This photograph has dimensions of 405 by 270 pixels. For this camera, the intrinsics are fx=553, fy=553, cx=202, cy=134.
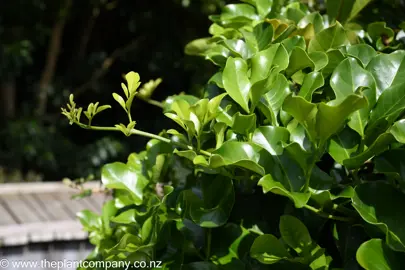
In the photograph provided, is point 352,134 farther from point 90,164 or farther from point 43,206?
point 90,164

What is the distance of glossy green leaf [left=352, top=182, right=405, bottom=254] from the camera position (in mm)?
539

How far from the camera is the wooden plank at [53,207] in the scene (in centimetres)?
295

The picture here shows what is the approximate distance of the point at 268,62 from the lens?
25.1 inches

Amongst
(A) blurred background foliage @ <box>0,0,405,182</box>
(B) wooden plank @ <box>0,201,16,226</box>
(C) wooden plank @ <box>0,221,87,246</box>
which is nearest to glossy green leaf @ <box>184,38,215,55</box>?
(C) wooden plank @ <box>0,221,87,246</box>

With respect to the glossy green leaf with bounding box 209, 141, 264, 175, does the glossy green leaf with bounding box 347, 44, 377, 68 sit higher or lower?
higher

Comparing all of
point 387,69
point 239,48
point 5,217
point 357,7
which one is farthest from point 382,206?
point 5,217

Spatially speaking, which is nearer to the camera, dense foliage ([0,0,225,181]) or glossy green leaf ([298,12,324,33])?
glossy green leaf ([298,12,324,33])

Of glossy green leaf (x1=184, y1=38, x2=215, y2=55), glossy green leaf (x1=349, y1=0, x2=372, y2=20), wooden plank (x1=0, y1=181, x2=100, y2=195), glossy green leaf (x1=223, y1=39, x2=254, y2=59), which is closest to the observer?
glossy green leaf (x1=223, y1=39, x2=254, y2=59)

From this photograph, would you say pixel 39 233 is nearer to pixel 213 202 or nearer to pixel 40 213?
pixel 40 213

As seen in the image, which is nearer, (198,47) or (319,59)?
(319,59)

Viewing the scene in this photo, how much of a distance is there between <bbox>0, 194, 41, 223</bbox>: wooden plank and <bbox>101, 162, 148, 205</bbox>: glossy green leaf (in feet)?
6.89

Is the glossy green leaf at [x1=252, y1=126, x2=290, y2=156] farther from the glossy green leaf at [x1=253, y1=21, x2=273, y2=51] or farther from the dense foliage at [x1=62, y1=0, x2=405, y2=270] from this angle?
the glossy green leaf at [x1=253, y1=21, x2=273, y2=51]

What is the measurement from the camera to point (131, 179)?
78 centimetres

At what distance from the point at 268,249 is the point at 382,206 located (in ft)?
0.41
